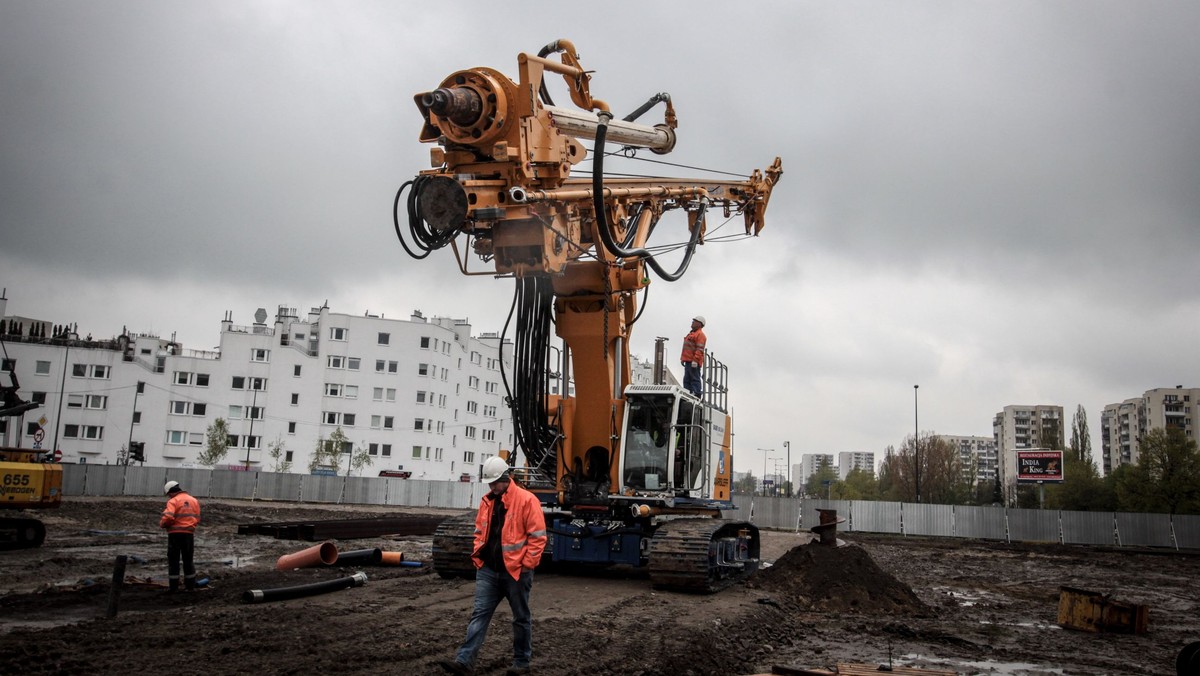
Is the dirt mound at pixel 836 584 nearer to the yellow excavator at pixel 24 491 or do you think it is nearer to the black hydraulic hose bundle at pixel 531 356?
the black hydraulic hose bundle at pixel 531 356

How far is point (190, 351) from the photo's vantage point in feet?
251

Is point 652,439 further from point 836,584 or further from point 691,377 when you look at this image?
point 836,584

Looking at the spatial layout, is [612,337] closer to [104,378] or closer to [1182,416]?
[104,378]

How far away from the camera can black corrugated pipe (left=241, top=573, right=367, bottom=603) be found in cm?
1181

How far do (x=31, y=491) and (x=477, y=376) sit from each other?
67.2 meters

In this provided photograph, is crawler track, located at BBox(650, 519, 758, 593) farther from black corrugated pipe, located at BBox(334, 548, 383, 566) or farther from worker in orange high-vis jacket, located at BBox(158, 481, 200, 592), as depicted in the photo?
worker in orange high-vis jacket, located at BBox(158, 481, 200, 592)

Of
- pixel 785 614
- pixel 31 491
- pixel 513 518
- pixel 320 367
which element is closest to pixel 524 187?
pixel 513 518

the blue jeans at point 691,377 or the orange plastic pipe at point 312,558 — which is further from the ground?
the blue jeans at point 691,377

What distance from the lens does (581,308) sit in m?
14.9

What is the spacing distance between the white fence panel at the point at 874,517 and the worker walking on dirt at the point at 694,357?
105ft

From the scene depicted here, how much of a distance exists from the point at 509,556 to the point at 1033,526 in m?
42.2

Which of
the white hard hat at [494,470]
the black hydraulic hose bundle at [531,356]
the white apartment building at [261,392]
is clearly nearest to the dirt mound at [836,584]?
the black hydraulic hose bundle at [531,356]

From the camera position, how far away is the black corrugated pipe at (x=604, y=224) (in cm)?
1176

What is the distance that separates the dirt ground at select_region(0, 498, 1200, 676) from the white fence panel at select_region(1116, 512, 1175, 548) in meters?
24.3
